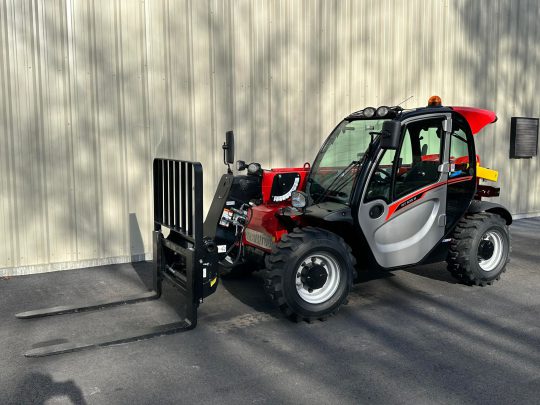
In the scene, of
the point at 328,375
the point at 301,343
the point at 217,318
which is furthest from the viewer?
the point at 217,318

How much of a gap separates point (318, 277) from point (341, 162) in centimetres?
135

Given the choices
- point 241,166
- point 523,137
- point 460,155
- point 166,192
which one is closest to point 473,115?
point 460,155

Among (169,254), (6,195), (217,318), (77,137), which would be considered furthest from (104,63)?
(217,318)

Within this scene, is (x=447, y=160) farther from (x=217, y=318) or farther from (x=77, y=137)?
(x=77, y=137)

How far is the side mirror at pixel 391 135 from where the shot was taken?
17.1 feet

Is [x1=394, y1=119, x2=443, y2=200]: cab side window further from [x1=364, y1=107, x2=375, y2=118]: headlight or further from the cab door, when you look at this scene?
[x1=364, y1=107, x2=375, y2=118]: headlight

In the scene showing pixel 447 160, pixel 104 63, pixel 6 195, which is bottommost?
pixel 6 195

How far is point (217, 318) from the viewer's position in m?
5.49

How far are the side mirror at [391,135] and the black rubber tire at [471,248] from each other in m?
1.61

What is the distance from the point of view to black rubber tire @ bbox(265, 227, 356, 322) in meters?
5.12

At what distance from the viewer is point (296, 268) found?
515 centimetres

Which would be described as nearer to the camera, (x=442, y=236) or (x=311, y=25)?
(x=442, y=236)

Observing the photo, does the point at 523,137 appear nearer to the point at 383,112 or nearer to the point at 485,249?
the point at 485,249

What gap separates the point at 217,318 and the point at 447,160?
2886mm
